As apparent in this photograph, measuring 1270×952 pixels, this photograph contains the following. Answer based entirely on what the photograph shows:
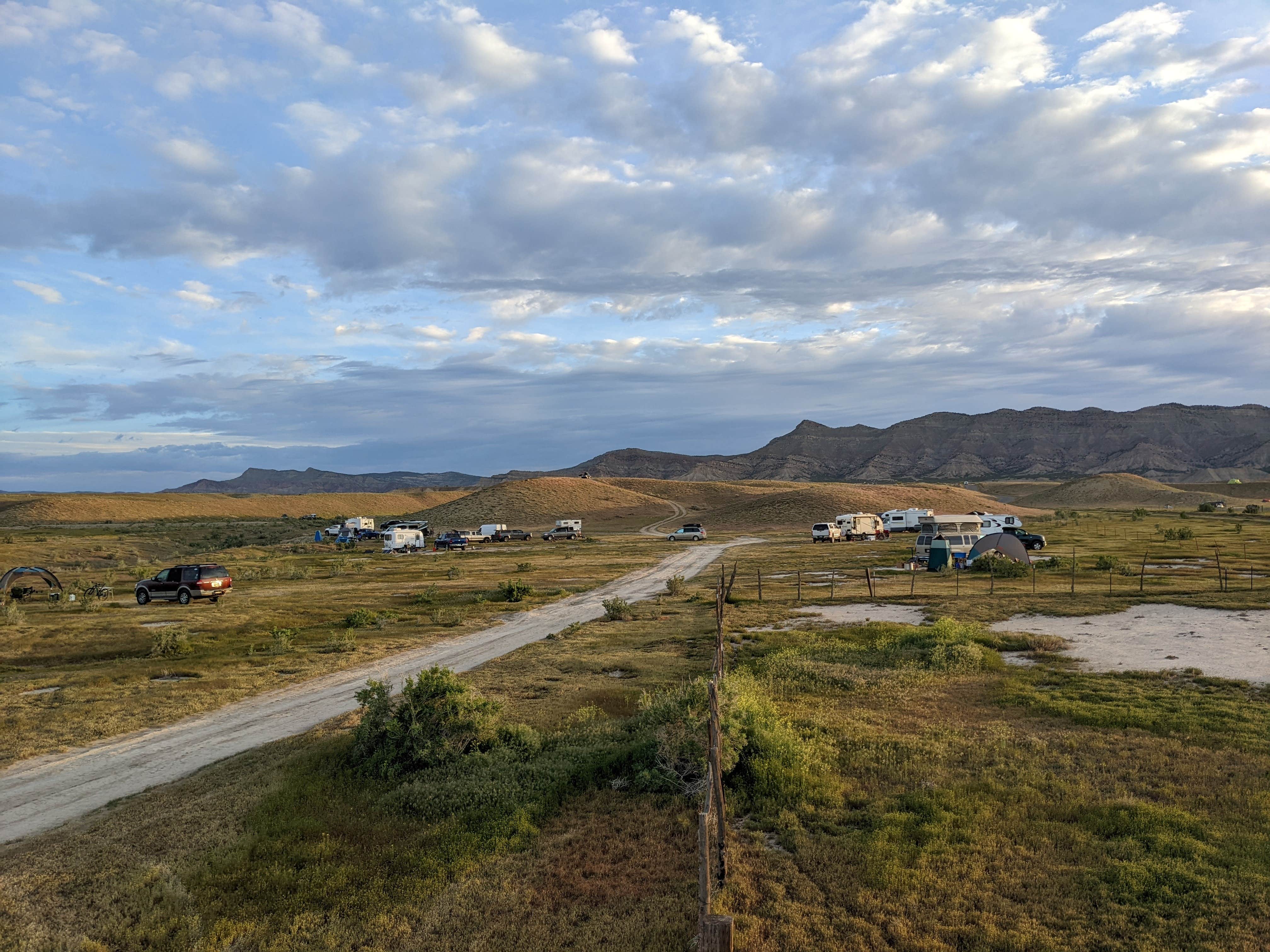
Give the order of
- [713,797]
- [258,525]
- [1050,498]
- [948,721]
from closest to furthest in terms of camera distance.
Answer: [713,797], [948,721], [258,525], [1050,498]

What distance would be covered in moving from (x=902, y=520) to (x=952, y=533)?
33.8m

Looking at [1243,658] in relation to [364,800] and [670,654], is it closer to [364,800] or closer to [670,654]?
[670,654]

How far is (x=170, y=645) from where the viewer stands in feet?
66.9

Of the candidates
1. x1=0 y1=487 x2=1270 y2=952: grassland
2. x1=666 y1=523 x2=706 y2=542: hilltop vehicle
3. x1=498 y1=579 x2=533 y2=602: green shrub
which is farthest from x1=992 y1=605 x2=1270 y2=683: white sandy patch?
x1=666 y1=523 x2=706 y2=542: hilltop vehicle

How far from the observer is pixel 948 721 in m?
12.1

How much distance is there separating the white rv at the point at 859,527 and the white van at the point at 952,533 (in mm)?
18822

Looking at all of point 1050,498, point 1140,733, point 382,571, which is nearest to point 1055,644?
point 1140,733

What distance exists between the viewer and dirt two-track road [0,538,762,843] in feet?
32.9

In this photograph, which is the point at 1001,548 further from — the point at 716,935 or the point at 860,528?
the point at 716,935

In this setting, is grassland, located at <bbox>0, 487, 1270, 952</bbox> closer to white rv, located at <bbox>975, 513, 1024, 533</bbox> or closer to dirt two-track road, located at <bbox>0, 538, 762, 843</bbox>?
dirt two-track road, located at <bbox>0, 538, 762, 843</bbox>

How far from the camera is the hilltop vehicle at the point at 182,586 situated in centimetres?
3073

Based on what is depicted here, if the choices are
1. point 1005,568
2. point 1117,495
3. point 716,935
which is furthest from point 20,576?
point 1117,495

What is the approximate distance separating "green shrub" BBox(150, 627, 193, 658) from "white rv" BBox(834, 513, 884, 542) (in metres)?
52.7

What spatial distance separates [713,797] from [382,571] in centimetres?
4233
